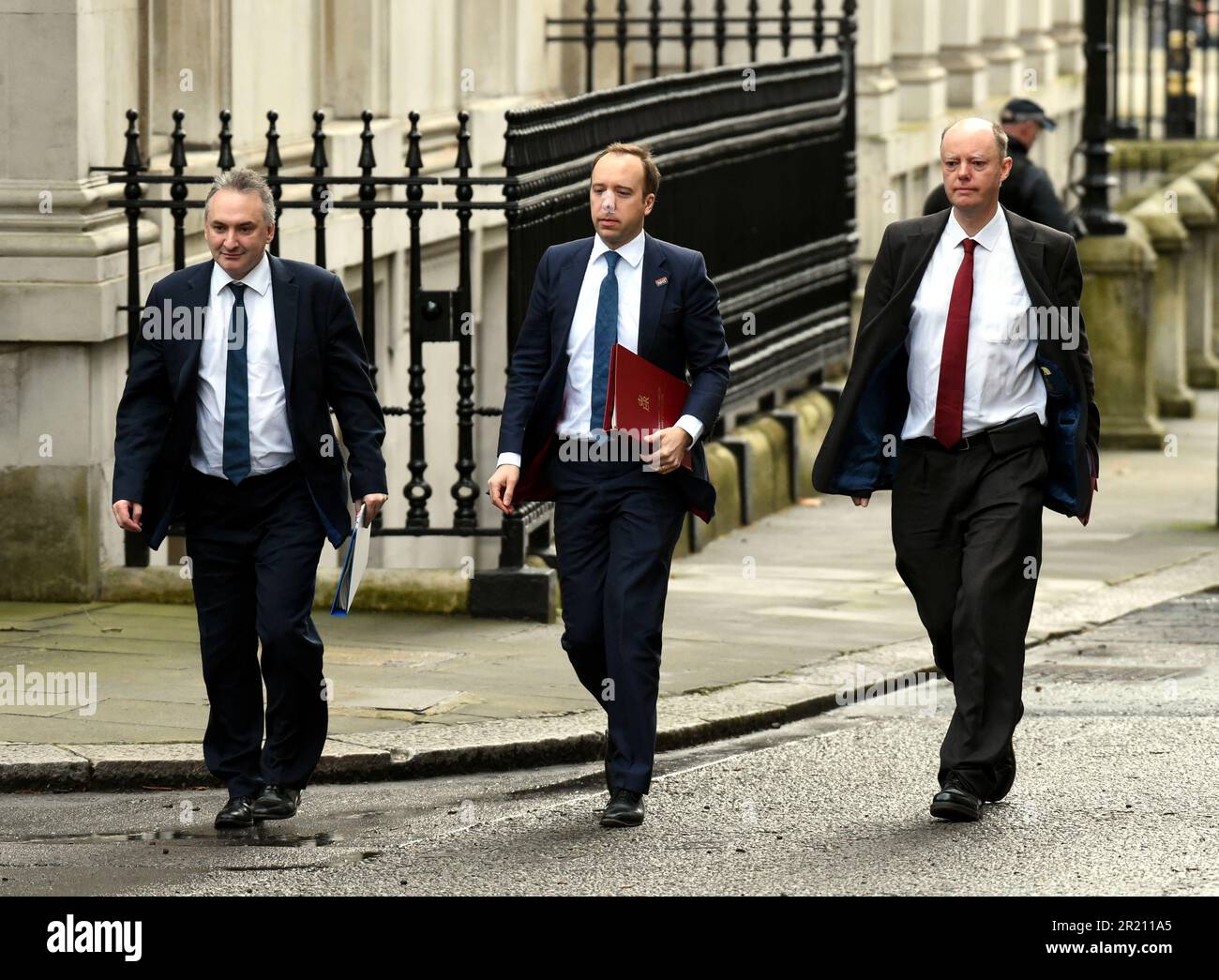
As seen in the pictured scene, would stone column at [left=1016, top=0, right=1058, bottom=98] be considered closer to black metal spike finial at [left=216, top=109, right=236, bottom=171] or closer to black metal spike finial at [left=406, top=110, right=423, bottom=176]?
black metal spike finial at [left=406, top=110, right=423, bottom=176]

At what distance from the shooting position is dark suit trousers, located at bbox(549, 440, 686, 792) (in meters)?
7.79

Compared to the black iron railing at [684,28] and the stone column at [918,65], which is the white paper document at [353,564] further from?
the stone column at [918,65]

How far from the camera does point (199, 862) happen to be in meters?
7.32

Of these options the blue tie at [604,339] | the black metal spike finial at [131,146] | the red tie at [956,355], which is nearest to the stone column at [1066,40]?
the black metal spike finial at [131,146]

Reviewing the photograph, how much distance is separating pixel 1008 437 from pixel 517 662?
280 cm

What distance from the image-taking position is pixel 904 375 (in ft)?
26.0

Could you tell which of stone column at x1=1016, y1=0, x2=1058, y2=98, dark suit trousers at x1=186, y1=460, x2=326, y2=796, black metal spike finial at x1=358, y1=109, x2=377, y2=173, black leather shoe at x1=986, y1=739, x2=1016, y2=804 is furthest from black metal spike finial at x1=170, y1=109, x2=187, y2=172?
stone column at x1=1016, y1=0, x2=1058, y2=98

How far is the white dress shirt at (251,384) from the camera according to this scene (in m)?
7.61

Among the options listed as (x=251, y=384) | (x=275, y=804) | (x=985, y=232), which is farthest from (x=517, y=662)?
(x=985, y=232)

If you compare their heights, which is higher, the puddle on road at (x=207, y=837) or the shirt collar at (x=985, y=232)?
the shirt collar at (x=985, y=232)

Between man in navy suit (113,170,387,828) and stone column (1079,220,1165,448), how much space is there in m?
11.3

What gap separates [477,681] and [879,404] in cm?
228

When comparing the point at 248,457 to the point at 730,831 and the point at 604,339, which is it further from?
the point at 730,831

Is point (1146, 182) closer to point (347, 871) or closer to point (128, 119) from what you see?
point (128, 119)
